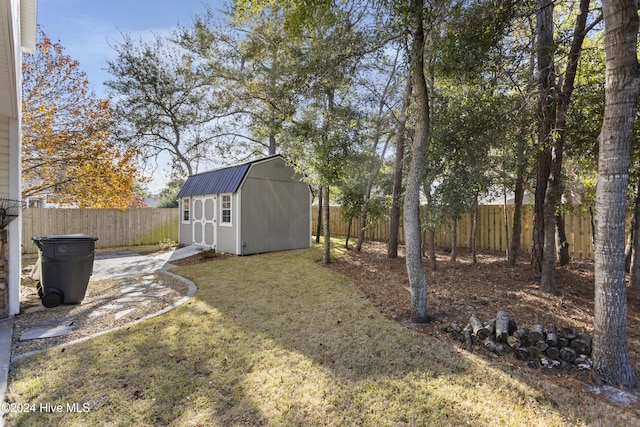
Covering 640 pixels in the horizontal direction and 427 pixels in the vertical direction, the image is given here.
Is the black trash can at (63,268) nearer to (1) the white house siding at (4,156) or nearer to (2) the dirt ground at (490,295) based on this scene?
(1) the white house siding at (4,156)

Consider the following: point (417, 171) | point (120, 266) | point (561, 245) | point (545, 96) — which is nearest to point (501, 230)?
point (561, 245)

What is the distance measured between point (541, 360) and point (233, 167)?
29.7ft

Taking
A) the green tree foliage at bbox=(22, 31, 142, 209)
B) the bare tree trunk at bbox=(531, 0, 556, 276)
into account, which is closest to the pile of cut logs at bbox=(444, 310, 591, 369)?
the bare tree trunk at bbox=(531, 0, 556, 276)

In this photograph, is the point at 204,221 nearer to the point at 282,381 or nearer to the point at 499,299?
the point at 282,381

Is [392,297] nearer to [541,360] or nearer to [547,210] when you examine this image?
[541,360]

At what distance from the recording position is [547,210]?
15.7 feet

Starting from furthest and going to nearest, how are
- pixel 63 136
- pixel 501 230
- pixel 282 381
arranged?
pixel 501 230 < pixel 63 136 < pixel 282 381

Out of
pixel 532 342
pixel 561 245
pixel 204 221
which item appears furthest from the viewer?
pixel 204 221

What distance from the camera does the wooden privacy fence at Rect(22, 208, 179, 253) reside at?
33.0 ft

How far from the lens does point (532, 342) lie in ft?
10.1

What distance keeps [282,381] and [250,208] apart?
7173mm

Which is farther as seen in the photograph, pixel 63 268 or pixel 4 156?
→ pixel 63 268

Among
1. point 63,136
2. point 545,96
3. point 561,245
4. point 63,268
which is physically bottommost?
point 63,268

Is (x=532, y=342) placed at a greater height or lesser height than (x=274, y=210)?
lesser
